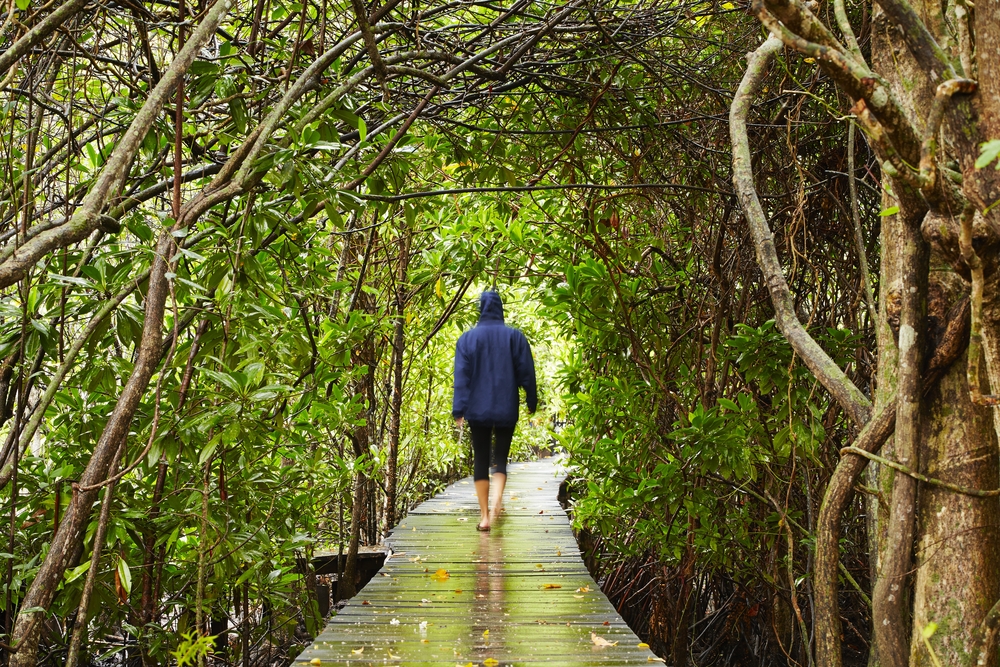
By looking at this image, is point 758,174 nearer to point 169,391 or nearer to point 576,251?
point 576,251

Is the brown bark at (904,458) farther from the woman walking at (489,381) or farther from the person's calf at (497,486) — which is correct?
the person's calf at (497,486)

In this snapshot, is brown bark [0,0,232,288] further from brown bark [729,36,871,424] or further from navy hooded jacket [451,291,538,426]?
navy hooded jacket [451,291,538,426]

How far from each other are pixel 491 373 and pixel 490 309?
0.43m

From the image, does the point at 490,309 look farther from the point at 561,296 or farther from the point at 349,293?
the point at 349,293

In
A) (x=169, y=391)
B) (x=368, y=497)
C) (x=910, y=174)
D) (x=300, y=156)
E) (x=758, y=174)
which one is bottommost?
(x=368, y=497)

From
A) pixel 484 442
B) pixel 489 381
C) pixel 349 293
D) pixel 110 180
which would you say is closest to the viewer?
pixel 110 180

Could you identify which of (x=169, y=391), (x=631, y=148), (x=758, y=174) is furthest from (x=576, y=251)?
(x=169, y=391)

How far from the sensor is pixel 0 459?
2.65 meters

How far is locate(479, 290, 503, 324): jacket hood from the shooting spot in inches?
199

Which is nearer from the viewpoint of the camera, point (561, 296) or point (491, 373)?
point (561, 296)

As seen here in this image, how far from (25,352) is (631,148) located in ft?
10.9

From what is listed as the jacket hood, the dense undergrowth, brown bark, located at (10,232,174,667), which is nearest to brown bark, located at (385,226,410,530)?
the dense undergrowth

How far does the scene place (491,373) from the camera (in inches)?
193

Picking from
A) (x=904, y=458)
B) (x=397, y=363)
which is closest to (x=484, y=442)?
(x=397, y=363)
